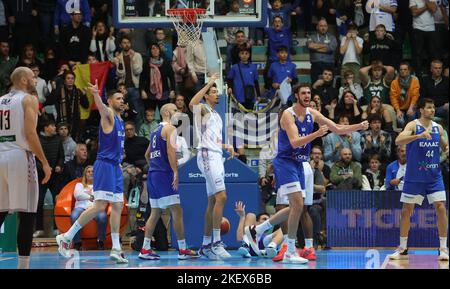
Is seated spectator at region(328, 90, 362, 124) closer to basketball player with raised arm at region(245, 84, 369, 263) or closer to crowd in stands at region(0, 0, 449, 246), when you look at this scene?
crowd in stands at region(0, 0, 449, 246)

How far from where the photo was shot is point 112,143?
12578 mm

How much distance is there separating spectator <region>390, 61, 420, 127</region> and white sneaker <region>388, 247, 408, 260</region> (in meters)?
6.39

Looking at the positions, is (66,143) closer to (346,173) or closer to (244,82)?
(244,82)

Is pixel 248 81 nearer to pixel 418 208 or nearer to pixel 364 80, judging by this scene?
pixel 364 80

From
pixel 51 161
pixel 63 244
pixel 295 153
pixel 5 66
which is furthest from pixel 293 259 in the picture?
pixel 5 66

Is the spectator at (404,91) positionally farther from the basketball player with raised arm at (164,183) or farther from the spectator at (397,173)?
the basketball player with raised arm at (164,183)

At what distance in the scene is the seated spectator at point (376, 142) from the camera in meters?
17.8

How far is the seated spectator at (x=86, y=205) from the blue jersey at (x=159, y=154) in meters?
2.54

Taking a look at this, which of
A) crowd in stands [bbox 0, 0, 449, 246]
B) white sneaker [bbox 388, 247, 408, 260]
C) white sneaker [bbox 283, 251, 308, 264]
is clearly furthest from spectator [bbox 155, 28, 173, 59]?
white sneaker [bbox 283, 251, 308, 264]

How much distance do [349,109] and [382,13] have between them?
367 cm

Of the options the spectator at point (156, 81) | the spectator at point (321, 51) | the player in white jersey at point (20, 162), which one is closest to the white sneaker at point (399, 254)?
the player in white jersey at point (20, 162)

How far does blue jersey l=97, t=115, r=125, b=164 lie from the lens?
12523 mm

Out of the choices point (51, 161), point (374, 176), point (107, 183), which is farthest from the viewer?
point (51, 161)

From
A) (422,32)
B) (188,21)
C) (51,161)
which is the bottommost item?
(51,161)
